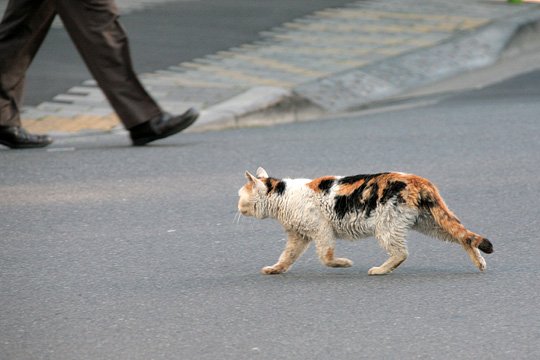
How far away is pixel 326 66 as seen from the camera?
1173cm

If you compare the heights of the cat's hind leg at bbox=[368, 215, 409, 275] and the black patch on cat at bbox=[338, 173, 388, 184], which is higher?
the black patch on cat at bbox=[338, 173, 388, 184]

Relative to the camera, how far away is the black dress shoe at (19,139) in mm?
8984

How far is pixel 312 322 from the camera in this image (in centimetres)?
491

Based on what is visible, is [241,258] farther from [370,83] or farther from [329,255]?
[370,83]

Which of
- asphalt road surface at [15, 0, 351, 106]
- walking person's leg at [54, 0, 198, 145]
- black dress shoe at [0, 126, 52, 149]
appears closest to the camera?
walking person's leg at [54, 0, 198, 145]

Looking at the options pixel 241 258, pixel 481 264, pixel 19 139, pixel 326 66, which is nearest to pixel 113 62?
pixel 19 139

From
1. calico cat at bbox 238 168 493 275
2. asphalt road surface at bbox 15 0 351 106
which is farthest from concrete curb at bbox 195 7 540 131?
calico cat at bbox 238 168 493 275

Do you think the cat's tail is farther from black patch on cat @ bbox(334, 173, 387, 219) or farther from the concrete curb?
the concrete curb

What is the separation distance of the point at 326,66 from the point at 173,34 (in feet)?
7.53

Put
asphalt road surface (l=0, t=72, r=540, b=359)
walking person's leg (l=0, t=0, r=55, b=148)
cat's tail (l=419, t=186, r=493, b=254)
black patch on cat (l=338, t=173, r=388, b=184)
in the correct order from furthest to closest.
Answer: walking person's leg (l=0, t=0, r=55, b=148), black patch on cat (l=338, t=173, r=388, b=184), cat's tail (l=419, t=186, r=493, b=254), asphalt road surface (l=0, t=72, r=540, b=359)

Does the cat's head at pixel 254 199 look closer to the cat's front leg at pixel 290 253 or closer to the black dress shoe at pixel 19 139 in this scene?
the cat's front leg at pixel 290 253

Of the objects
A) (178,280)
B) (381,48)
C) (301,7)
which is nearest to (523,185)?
(178,280)

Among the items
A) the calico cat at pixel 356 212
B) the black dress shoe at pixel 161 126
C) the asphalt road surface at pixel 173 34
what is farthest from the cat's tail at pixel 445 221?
the asphalt road surface at pixel 173 34

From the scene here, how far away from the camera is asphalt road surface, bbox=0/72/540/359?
472cm
